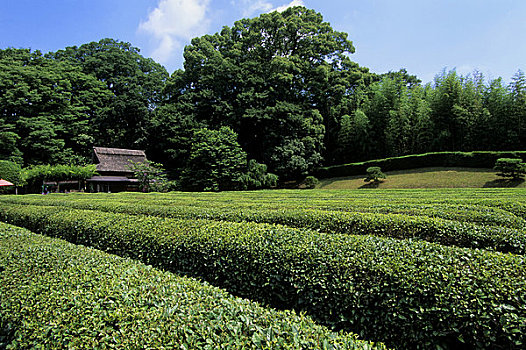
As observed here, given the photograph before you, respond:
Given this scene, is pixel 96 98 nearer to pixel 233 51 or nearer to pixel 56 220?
pixel 233 51

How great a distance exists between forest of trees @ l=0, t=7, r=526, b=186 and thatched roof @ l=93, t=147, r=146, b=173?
3.57 m

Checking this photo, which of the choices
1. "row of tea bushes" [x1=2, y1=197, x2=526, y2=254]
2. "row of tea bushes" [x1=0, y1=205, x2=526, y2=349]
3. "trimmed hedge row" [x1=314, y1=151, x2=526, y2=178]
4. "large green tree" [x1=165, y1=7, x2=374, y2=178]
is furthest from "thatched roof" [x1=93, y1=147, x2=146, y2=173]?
"row of tea bushes" [x1=0, y1=205, x2=526, y2=349]

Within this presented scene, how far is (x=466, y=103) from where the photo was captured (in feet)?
75.0

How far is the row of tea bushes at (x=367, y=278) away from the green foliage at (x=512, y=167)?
19380 millimetres

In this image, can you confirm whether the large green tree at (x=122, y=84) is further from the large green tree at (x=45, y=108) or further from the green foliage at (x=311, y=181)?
the green foliage at (x=311, y=181)

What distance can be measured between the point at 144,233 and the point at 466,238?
5.13 metres

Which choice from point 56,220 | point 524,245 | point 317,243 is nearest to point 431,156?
point 524,245

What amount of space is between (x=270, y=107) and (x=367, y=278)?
24.9 m

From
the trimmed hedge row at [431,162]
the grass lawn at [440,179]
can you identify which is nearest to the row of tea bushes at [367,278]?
the grass lawn at [440,179]

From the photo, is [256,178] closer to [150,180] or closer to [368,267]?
[150,180]

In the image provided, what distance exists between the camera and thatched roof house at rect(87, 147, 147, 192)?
90.5 feet

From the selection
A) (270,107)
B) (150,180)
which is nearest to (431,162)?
(270,107)

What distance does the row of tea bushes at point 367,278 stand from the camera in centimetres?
226

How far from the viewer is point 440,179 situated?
2033 cm
